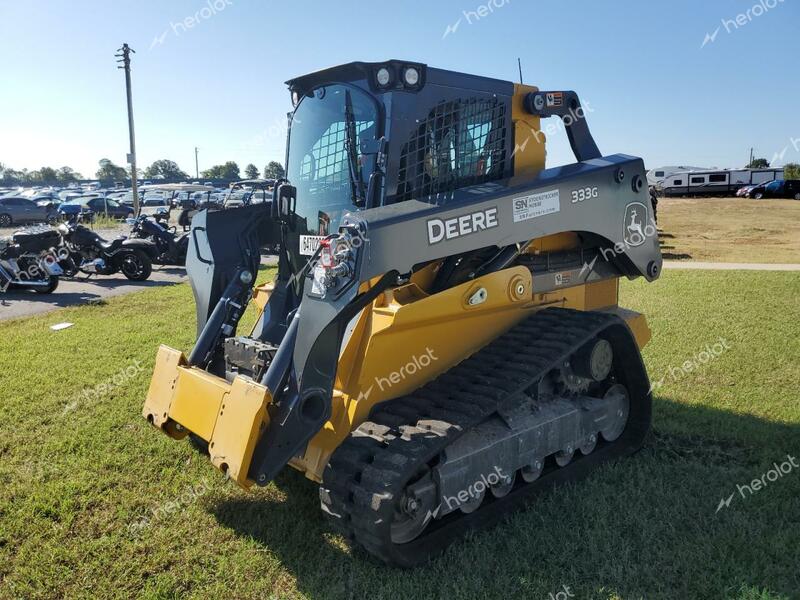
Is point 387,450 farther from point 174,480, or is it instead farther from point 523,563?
point 174,480

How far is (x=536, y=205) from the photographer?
4.13 meters

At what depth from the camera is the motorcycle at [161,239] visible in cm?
1609

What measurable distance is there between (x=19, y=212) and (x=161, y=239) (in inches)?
773

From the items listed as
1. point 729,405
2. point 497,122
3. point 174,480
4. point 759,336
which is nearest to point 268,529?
point 174,480

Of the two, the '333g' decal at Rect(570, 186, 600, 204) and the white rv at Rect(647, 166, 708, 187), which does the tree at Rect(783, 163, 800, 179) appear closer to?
the white rv at Rect(647, 166, 708, 187)

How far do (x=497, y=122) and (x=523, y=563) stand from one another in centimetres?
281

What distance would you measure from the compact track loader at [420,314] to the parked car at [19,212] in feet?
102

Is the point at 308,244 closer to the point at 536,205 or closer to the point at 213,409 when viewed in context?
the point at 213,409

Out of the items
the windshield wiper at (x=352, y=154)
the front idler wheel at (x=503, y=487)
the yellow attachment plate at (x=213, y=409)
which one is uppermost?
the windshield wiper at (x=352, y=154)

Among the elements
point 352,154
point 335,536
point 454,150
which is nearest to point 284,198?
point 352,154

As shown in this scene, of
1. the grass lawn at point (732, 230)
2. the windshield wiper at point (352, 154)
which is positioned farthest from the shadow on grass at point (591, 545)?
the grass lawn at point (732, 230)

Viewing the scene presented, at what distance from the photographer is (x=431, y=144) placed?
416 cm

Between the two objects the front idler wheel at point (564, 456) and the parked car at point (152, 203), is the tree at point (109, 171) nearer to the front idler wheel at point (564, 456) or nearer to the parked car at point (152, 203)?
the parked car at point (152, 203)

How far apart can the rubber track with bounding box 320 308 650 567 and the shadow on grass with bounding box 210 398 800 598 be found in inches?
4.4
